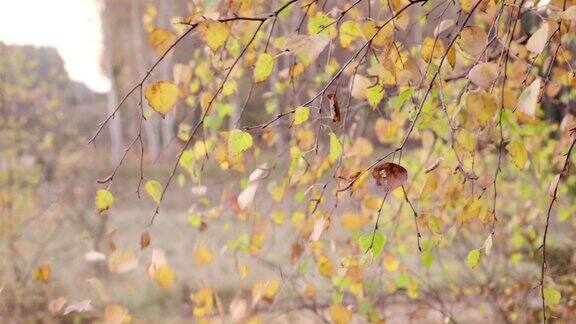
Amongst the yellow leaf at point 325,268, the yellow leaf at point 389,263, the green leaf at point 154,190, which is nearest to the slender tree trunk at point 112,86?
the yellow leaf at point 389,263

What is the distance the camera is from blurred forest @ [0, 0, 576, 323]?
1383 mm

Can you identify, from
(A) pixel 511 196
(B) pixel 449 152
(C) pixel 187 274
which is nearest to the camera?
(B) pixel 449 152

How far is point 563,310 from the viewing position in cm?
312

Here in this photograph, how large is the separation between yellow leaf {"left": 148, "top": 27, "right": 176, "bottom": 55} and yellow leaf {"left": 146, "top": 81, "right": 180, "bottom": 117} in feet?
0.20

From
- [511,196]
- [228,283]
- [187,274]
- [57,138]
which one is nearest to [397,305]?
[511,196]

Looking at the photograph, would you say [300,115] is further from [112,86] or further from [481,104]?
[112,86]

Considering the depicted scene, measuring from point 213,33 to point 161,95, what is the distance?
0.14 m

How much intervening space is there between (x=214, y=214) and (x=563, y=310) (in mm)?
1679

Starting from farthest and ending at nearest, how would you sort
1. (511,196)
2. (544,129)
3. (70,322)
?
1. (511,196)
2. (70,322)
3. (544,129)

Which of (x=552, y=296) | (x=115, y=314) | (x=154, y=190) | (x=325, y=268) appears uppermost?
(x=154, y=190)

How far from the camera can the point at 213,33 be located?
123 centimetres

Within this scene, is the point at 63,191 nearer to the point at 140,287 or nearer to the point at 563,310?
the point at 140,287

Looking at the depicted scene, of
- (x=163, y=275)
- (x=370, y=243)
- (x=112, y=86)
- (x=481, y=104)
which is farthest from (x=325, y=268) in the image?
(x=112, y=86)

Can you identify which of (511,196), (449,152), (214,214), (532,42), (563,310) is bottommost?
(511,196)
